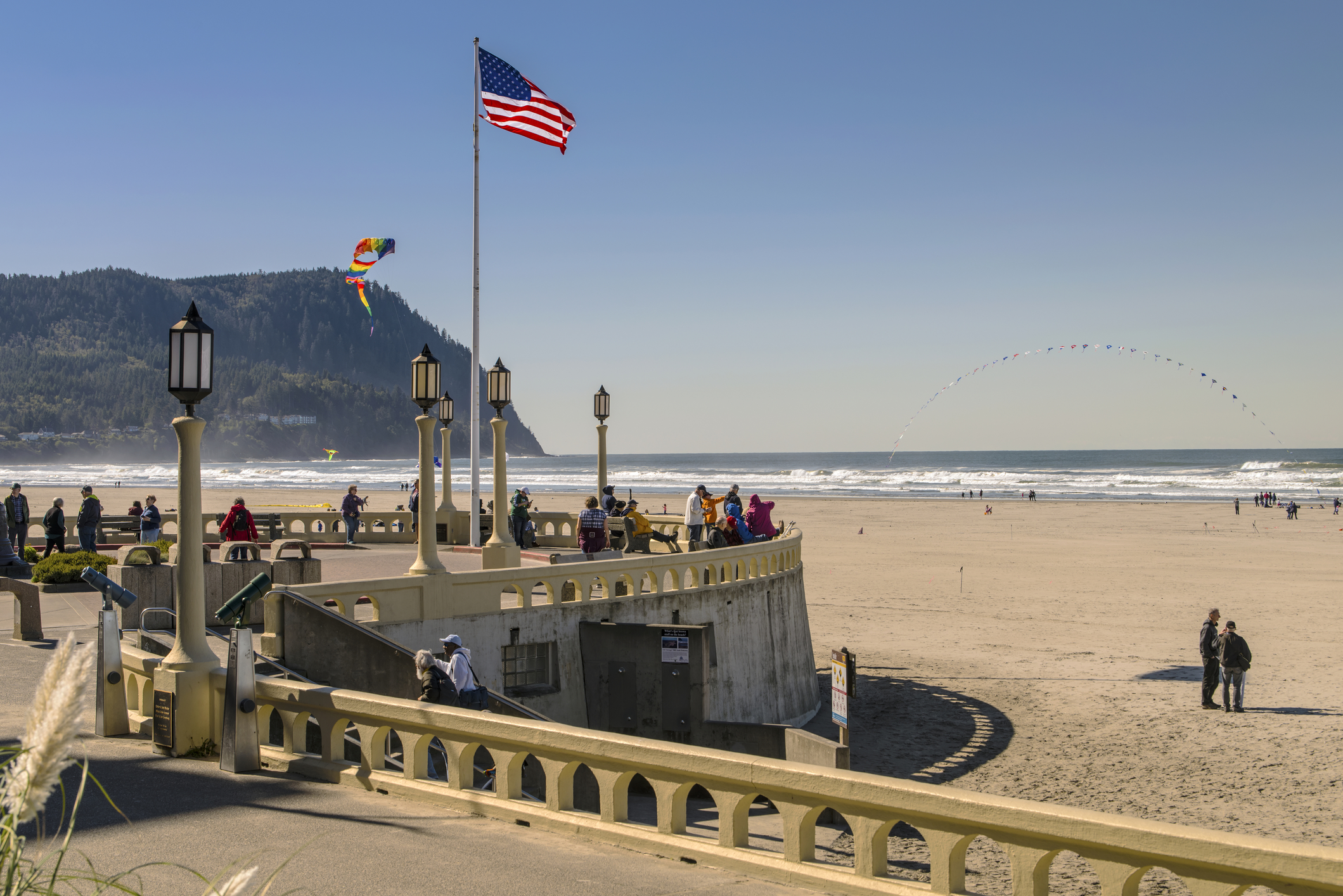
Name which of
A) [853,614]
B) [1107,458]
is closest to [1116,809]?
[853,614]

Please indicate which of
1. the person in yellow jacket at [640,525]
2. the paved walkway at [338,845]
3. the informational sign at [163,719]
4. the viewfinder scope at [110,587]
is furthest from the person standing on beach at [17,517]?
the paved walkway at [338,845]

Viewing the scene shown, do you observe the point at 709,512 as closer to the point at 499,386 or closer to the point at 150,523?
the point at 499,386

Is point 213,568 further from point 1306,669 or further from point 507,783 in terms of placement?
point 1306,669

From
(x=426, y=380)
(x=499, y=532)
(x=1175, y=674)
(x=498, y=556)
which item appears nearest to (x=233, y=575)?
(x=426, y=380)

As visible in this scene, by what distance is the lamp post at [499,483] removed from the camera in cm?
1927

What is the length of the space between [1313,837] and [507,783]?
11.9 metres

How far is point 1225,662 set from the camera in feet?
64.9

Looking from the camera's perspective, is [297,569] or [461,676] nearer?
[461,676]

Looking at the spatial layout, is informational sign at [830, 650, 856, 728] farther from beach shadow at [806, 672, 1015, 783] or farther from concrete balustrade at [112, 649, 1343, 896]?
concrete balustrade at [112, 649, 1343, 896]

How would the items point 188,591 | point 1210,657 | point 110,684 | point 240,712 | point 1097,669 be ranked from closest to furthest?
1. point 240,712
2. point 188,591
3. point 110,684
4. point 1210,657
5. point 1097,669

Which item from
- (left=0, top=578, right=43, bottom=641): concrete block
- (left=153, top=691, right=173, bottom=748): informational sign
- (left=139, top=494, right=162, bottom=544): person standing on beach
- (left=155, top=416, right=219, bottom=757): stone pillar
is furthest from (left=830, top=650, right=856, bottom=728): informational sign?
(left=139, top=494, right=162, bottom=544): person standing on beach

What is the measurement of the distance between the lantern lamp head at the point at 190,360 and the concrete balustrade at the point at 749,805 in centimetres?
235

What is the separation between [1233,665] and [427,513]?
1504 cm

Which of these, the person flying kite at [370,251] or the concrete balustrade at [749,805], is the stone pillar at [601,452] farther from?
the concrete balustrade at [749,805]
